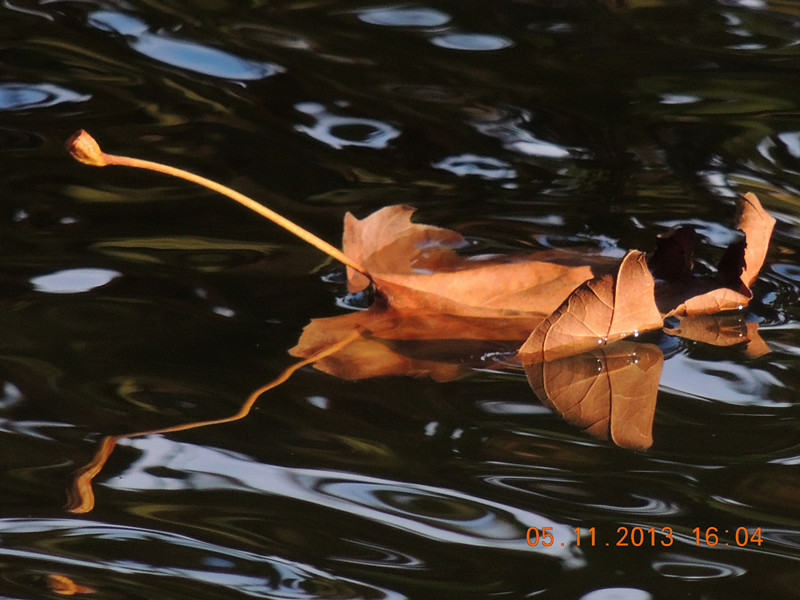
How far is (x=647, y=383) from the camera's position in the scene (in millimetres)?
1339

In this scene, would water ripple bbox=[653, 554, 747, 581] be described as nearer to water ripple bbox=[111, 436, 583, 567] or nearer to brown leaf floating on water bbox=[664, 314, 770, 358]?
water ripple bbox=[111, 436, 583, 567]

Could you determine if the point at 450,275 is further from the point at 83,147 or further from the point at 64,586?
the point at 64,586

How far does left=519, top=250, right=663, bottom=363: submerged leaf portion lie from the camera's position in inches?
54.8

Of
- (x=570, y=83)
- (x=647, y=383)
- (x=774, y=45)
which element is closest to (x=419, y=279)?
(x=647, y=383)

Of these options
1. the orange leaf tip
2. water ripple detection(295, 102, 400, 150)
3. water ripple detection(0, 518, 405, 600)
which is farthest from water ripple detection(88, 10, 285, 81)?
water ripple detection(0, 518, 405, 600)

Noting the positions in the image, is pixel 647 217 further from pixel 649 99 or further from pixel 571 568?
pixel 571 568

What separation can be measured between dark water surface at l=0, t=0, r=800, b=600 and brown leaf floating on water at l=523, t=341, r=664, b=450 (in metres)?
0.02

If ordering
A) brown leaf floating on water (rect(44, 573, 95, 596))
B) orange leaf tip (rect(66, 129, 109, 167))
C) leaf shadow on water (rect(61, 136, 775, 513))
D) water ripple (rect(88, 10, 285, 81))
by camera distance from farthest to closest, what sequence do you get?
1. water ripple (rect(88, 10, 285, 81))
2. leaf shadow on water (rect(61, 136, 775, 513))
3. orange leaf tip (rect(66, 129, 109, 167))
4. brown leaf floating on water (rect(44, 573, 95, 596))

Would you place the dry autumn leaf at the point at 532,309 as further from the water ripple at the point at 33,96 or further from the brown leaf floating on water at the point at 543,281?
the water ripple at the point at 33,96

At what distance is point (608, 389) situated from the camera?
132 centimetres

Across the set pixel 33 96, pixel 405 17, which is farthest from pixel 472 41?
pixel 33 96
